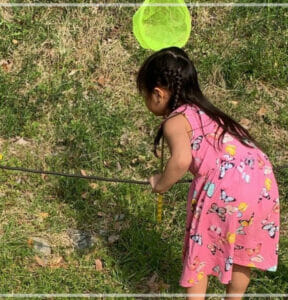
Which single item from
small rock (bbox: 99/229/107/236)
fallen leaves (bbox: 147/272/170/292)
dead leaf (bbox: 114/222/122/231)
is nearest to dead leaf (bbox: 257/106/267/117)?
dead leaf (bbox: 114/222/122/231)

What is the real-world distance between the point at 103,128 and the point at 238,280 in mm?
2083

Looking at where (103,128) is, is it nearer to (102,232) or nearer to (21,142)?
(21,142)

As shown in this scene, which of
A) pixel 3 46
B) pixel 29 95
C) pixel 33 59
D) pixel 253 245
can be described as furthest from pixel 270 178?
pixel 3 46

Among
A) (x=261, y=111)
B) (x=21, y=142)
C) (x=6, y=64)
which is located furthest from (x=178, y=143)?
(x=6, y=64)

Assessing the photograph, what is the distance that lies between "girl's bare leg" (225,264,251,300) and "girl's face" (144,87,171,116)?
3.00ft

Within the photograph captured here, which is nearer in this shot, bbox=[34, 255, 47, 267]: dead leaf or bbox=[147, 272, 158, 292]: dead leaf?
bbox=[147, 272, 158, 292]: dead leaf

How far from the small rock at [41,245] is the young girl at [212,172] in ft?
4.43

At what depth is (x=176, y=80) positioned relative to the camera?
2369mm

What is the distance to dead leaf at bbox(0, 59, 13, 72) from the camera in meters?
5.09

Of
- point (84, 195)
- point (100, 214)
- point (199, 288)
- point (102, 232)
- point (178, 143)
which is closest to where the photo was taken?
point (178, 143)

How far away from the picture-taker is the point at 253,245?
8.25 feet

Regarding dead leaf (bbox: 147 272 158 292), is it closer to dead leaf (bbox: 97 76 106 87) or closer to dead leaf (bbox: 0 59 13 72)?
dead leaf (bbox: 97 76 106 87)

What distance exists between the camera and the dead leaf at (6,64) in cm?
509

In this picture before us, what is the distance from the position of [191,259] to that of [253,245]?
313mm
